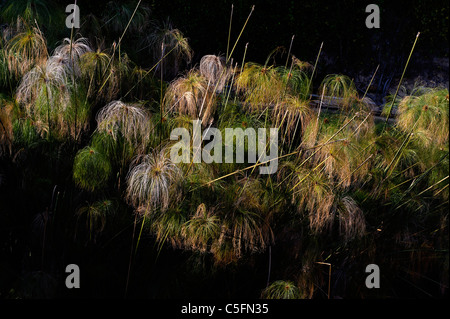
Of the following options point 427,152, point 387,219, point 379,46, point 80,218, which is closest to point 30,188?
point 80,218

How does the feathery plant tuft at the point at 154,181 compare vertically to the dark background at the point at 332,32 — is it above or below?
below

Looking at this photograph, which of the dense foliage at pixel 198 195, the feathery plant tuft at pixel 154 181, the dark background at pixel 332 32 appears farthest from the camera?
the dark background at pixel 332 32

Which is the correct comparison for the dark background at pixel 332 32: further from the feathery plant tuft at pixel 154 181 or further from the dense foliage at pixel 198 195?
the feathery plant tuft at pixel 154 181

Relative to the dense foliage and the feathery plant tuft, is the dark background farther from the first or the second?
the feathery plant tuft

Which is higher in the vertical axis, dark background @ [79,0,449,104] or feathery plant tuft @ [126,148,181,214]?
dark background @ [79,0,449,104]

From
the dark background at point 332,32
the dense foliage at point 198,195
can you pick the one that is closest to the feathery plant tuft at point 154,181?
the dense foliage at point 198,195

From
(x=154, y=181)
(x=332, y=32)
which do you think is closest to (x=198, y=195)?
(x=154, y=181)

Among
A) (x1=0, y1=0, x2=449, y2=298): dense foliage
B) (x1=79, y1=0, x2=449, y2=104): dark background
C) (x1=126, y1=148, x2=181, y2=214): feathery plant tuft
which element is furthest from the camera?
(x1=79, y1=0, x2=449, y2=104): dark background

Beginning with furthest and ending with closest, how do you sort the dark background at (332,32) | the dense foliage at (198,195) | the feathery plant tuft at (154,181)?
the dark background at (332,32) < the dense foliage at (198,195) < the feathery plant tuft at (154,181)

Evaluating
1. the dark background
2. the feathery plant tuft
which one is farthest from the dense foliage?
the dark background

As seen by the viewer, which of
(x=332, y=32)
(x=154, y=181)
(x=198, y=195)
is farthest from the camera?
(x=332, y=32)

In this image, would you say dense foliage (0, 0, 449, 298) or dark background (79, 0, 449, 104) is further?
dark background (79, 0, 449, 104)

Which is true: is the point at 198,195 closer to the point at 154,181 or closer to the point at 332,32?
the point at 154,181
